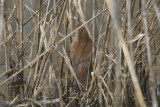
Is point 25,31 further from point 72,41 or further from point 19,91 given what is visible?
point 72,41

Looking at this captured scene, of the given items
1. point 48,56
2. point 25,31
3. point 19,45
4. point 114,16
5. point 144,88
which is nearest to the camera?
point 114,16

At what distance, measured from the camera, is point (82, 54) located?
137cm

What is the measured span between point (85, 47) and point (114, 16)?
0.78 m

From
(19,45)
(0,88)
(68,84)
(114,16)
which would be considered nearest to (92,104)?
(68,84)

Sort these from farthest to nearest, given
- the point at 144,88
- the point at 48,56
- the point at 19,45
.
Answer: the point at 19,45 < the point at 144,88 < the point at 48,56

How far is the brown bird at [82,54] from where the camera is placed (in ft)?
4.38

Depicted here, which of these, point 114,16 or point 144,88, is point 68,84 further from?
point 114,16

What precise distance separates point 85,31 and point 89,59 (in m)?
0.14

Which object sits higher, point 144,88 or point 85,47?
point 85,47

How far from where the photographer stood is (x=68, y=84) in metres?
1.51

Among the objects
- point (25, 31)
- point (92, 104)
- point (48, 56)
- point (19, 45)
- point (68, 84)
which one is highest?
point (25, 31)

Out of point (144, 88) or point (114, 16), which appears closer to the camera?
point (114, 16)

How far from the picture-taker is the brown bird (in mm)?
1334

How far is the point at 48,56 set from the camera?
4.07 ft
